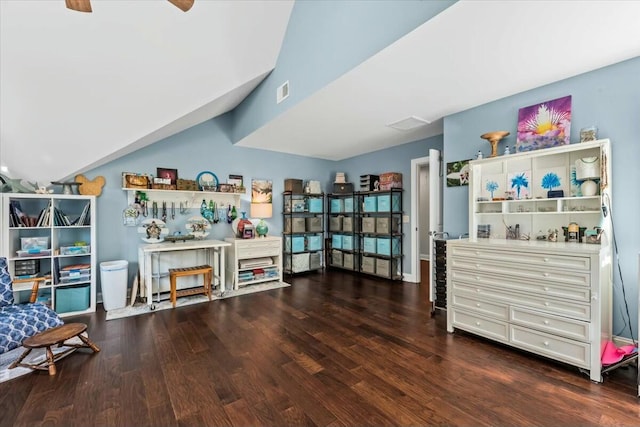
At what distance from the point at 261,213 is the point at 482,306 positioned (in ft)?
11.8

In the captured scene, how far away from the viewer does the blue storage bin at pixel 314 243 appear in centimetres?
554

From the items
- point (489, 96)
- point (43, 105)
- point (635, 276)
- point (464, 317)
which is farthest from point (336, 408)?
point (43, 105)

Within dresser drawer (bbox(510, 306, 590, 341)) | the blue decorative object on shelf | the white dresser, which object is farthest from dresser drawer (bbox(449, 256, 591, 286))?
the blue decorative object on shelf

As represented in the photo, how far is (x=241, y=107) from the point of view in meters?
4.55

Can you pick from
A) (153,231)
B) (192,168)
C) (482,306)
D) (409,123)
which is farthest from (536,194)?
(153,231)

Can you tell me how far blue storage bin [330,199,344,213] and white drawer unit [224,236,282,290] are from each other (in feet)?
5.14

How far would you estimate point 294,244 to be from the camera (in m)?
5.38

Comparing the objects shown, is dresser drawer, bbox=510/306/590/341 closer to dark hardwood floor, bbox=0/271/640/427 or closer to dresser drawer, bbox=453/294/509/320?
dresser drawer, bbox=453/294/509/320

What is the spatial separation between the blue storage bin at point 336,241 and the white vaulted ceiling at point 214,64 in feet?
8.19

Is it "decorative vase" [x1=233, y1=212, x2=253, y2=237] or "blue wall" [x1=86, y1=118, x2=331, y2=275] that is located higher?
"blue wall" [x1=86, y1=118, x2=331, y2=275]

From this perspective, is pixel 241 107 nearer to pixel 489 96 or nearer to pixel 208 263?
pixel 208 263

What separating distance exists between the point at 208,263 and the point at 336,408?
10.8 feet

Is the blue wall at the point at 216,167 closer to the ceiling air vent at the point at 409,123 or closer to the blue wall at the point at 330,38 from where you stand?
the ceiling air vent at the point at 409,123

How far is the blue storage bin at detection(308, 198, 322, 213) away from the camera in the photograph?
5625 millimetres
